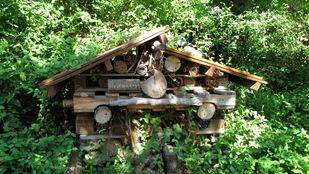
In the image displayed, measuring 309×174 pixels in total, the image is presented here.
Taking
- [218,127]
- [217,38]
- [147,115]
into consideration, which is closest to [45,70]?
[147,115]

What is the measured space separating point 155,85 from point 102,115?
109cm

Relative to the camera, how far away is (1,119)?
7703 millimetres

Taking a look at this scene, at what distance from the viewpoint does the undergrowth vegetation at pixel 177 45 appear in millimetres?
6922

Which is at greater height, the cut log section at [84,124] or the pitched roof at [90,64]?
the pitched roof at [90,64]

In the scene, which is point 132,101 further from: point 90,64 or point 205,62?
point 205,62

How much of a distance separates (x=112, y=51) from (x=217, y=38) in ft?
20.4

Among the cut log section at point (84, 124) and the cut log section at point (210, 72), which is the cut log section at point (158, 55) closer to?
the cut log section at point (210, 72)

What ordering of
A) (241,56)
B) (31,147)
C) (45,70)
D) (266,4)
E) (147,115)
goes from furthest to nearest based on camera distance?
(266,4) → (241,56) → (45,70) → (147,115) → (31,147)

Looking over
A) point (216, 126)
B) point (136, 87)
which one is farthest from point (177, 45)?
point (136, 87)

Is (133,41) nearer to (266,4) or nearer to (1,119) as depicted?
(1,119)

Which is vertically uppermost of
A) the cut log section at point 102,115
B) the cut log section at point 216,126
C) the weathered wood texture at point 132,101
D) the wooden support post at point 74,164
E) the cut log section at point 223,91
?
the cut log section at point 223,91

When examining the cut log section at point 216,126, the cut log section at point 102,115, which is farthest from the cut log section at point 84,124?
the cut log section at point 216,126

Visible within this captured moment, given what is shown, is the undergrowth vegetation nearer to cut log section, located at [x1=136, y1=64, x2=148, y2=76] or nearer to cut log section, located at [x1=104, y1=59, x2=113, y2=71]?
cut log section, located at [x1=136, y1=64, x2=148, y2=76]

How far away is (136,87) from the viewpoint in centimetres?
729
